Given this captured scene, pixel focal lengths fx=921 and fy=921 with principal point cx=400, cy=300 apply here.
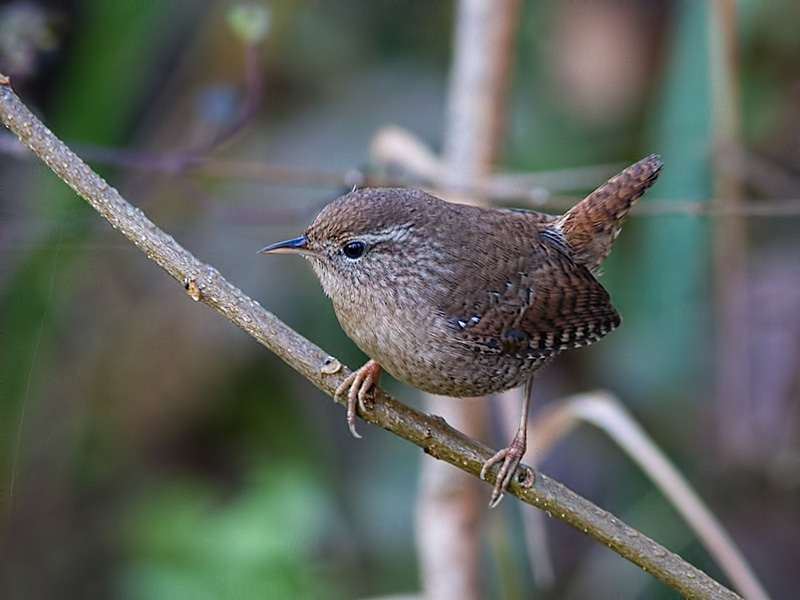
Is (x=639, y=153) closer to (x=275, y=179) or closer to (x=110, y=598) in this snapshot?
(x=275, y=179)

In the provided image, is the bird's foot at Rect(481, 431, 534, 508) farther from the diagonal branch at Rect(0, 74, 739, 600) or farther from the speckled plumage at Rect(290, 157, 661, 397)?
the speckled plumage at Rect(290, 157, 661, 397)

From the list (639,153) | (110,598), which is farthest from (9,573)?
(639,153)

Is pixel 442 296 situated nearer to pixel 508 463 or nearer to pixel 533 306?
pixel 533 306

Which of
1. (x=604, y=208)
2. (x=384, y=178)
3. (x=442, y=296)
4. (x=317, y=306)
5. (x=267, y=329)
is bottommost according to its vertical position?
(x=267, y=329)

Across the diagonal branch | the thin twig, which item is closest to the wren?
the diagonal branch

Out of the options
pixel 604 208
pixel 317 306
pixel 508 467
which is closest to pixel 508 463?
pixel 508 467

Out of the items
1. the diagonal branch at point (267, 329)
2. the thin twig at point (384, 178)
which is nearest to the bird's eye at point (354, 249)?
the diagonal branch at point (267, 329)
